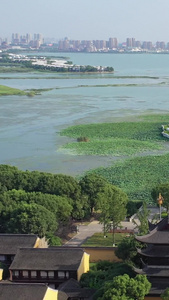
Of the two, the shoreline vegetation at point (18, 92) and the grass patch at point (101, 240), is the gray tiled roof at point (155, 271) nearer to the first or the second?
the grass patch at point (101, 240)

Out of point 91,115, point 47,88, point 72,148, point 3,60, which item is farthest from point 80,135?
point 3,60

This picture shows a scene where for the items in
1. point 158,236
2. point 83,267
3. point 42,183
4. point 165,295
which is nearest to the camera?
point 165,295

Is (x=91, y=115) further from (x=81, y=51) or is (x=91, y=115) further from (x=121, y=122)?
(x=81, y=51)

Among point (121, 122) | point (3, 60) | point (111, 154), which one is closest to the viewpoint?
point (111, 154)

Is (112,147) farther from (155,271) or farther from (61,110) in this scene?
(155,271)

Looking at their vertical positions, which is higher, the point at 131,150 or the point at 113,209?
the point at 113,209

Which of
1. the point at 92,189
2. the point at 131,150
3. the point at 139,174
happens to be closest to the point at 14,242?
the point at 92,189

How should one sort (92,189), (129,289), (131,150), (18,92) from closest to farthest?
(129,289) → (92,189) → (131,150) → (18,92)
